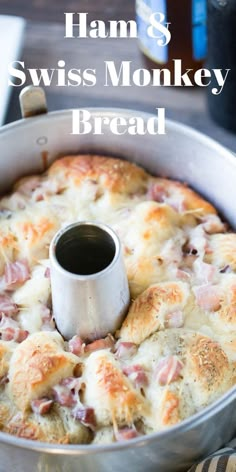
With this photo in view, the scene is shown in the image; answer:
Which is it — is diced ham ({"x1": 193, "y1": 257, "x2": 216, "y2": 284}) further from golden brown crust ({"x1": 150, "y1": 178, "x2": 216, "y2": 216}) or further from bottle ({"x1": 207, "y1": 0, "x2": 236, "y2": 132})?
bottle ({"x1": 207, "y1": 0, "x2": 236, "y2": 132})

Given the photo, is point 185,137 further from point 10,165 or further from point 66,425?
point 66,425

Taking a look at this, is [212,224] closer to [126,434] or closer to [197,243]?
[197,243]

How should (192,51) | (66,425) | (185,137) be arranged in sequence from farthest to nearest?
(192,51) → (185,137) → (66,425)

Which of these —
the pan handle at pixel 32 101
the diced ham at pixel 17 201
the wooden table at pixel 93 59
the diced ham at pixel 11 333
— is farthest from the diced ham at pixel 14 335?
the wooden table at pixel 93 59

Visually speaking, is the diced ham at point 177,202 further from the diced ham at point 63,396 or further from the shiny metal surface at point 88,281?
the diced ham at point 63,396

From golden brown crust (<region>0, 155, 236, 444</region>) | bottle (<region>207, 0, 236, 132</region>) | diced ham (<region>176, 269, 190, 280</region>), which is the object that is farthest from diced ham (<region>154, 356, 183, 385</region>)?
bottle (<region>207, 0, 236, 132</region>)

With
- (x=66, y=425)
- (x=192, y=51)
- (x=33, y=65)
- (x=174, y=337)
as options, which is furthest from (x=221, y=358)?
(x=33, y=65)

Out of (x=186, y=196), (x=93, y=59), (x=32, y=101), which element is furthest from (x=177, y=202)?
(x=93, y=59)
